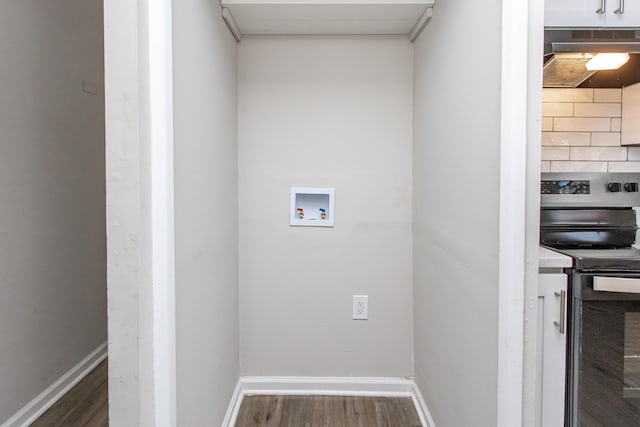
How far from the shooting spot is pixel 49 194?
6.68 ft

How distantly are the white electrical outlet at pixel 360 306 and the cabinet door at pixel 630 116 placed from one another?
5.20 feet

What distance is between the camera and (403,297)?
210 centimetres

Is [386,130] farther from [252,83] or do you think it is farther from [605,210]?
[605,210]

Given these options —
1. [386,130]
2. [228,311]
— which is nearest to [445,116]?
[386,130]

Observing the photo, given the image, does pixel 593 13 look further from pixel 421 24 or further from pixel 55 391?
pixel 55 391

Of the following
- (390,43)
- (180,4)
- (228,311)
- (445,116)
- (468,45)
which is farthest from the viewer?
(390,43)

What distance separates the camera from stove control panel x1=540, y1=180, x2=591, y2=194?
6.47ft

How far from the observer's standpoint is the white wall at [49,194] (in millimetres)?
1768

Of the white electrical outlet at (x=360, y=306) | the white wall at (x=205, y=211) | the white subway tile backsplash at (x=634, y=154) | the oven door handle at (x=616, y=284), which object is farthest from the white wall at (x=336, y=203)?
the white subway tile backsplash at (x=634, y=154)

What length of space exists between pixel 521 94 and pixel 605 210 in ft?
4.43

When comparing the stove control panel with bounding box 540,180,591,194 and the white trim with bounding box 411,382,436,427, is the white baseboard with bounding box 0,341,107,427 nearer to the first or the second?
the white trim with bounding box 411,382,436,427

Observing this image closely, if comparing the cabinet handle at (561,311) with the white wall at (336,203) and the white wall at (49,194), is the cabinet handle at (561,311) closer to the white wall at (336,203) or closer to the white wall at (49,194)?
the white wall at (336,203)

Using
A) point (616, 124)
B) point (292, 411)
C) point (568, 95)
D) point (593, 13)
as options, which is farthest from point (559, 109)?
point (292, 411)

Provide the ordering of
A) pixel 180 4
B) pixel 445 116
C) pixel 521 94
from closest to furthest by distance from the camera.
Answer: pixel 521 94 < pixel 180 4 < pixel 445 116
